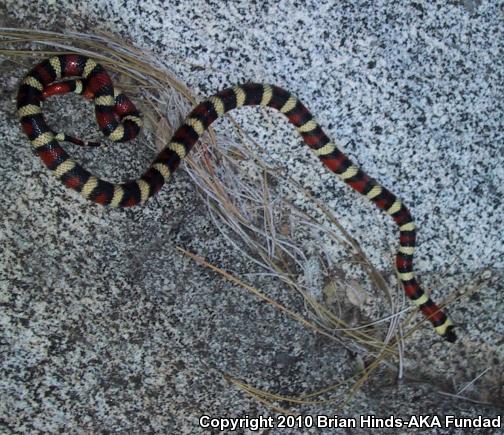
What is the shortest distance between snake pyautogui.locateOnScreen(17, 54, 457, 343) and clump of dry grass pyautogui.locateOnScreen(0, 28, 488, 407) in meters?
0.08

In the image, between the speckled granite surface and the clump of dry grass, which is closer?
the speckled granite surface

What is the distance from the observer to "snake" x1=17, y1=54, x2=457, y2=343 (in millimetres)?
2682

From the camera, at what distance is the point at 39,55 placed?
2803mm

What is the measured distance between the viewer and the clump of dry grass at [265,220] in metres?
2.81

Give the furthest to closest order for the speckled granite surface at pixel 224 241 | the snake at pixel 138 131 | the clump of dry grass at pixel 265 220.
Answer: the clump of dry grass at pixel 265 220 < the snake at pixel 138 131 < the speckled granite surface at pixel 224 241

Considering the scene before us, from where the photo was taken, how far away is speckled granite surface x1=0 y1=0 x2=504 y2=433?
8.29ft

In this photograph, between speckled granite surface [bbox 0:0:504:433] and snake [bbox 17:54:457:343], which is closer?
speckled granite surface [bbox 0:0:504:433]

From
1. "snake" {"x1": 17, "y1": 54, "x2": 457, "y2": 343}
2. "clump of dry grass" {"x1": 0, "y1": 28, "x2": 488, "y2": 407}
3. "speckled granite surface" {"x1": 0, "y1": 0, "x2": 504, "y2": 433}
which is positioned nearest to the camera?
"speckled granite surface" {"x1": 0, "y1": 0, "x2": 504, "y2": 433}

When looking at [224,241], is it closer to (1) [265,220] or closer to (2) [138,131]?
(1) [265,220]

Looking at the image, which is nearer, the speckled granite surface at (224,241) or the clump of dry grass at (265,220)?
the speckled granite surface at (224,241)

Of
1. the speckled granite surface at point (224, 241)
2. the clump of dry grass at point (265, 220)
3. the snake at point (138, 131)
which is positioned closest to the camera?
the speckled granite surface at point (224, 241)

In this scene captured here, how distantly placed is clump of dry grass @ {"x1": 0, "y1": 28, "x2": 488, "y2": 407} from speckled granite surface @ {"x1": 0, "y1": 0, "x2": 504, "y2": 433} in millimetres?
74

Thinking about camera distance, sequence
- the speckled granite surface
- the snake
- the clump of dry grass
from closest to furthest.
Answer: the speckled granite surface, the snake, the clump of dry grass

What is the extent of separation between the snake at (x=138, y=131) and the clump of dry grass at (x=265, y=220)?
8 centimetres
